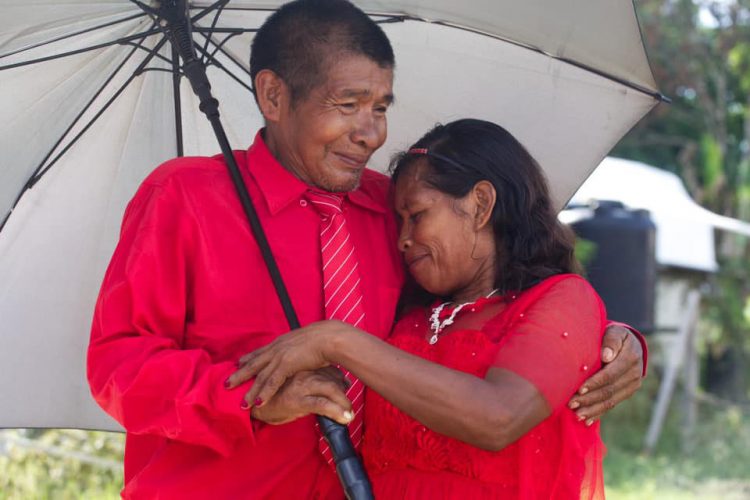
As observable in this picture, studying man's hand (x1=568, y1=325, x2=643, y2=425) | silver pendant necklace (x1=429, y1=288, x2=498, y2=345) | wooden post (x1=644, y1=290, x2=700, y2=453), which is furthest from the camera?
wooden post (x1=644, y1=290, x2=700, y2=453)

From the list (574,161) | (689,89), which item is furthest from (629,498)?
(689,89)

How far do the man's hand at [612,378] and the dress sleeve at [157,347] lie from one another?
857 millimetres

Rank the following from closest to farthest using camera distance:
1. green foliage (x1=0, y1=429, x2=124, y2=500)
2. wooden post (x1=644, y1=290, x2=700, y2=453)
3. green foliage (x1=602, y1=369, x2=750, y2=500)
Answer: green foliage (x1=0, y1=429, x2=124, y2=500)
green foliage (x1=602, y1=369, x2=750, y2=500)
wooden post (x1=644, y1=290, x2=700, y2=453)

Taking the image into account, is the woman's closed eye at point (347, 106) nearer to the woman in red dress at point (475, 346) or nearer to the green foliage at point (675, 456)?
the woman in red dress at point (475, 346)

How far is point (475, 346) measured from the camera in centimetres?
284

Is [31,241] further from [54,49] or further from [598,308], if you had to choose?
[598,308]

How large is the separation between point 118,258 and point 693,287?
447 inches

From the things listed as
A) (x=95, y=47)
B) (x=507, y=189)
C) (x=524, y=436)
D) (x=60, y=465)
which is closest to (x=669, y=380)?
(x=60, y=465)

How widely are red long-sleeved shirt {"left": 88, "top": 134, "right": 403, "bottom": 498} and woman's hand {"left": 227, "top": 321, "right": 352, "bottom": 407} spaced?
5cm

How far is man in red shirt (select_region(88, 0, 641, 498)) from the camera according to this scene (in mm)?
2619

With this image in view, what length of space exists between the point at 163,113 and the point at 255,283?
949mm

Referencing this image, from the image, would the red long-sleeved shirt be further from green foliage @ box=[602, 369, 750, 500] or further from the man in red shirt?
green foliage @ box=[602, 369, 750, 500]

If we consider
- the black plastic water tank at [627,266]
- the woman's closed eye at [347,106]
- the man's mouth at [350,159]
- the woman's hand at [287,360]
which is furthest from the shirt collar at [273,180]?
the black plastic water tank at [627,266]

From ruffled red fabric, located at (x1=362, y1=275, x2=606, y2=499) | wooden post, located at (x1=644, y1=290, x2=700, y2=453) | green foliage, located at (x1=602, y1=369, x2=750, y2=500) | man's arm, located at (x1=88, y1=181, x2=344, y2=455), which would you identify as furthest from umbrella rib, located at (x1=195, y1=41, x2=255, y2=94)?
wooden post, located at (x1=644, y1=290, x2=700, y2=453)
